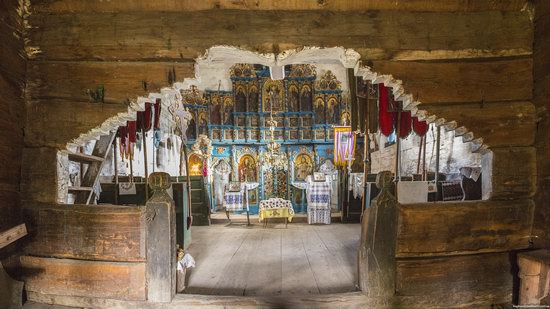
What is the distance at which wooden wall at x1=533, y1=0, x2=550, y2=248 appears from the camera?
7.39ft

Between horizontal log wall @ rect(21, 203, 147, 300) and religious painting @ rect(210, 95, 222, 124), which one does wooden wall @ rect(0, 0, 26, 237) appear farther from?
religious painting @ rect(210, 95, 222, 124)

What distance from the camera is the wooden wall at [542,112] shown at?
2.25 m

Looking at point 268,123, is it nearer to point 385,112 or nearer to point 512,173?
point 385,112

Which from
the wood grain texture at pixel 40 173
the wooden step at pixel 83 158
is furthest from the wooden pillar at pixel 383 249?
the wooden step at pixel 83 158

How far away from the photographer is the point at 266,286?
258cm

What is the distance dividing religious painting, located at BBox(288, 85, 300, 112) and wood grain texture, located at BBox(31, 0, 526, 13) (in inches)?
389

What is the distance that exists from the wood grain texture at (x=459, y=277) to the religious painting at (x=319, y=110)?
33.4 ft

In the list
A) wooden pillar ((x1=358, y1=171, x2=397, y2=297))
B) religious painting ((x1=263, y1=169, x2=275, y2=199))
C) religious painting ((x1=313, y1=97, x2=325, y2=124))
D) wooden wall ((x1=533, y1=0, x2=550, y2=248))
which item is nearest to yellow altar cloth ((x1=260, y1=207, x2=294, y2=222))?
wooden pillar ((x1=358, y1=171, x2=397, y2=297))

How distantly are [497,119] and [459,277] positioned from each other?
1.55m

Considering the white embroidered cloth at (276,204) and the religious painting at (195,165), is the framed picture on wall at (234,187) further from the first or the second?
the religious painting at (195,165)

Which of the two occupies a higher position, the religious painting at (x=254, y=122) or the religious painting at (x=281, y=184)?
the religious painting at (x=254, y=122)

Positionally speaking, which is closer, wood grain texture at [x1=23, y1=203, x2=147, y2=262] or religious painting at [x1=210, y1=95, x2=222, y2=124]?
wood grain texture at [x1=23, y1=203, x2=147, y2=262]

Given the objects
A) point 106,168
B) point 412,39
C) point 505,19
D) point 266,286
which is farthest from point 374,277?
point 106,168

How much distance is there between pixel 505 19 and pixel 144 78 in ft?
11.7
